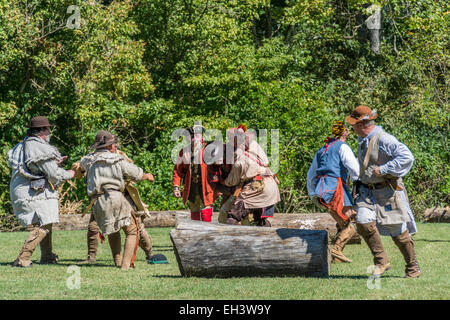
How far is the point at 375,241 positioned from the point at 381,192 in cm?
57

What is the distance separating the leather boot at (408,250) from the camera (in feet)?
26.0

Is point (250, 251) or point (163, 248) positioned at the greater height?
point (250, 251)

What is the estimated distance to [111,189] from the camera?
9.30 meters

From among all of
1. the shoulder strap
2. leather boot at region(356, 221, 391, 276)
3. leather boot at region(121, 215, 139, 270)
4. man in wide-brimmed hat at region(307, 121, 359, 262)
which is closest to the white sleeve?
man in wide-brimmed hat at region(307, 121, 359, 262)

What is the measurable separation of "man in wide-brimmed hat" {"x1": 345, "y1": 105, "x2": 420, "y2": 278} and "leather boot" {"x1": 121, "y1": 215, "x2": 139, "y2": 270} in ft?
9.96

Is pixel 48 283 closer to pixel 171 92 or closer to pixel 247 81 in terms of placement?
pixel 247 81

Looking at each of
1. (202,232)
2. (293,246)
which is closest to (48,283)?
(202,232)

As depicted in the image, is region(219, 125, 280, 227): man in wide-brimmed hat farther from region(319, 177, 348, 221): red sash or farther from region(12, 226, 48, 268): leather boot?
region(12, 226, 48, 268): leather boot

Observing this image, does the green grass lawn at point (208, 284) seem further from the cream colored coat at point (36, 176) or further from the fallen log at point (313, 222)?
the fallen log at point (313, 222)

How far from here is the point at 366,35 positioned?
27.4 metres

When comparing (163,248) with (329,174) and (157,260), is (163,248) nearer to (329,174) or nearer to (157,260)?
(157,260)

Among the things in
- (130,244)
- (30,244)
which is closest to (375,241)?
(130,244)

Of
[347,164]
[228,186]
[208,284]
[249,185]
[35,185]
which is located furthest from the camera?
[228,186]

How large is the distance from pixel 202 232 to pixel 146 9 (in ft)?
48.8
